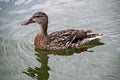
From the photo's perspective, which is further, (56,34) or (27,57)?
(56,34)

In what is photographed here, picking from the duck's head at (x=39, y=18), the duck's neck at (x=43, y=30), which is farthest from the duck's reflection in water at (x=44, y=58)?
the duck's head at (x=39, y=18)

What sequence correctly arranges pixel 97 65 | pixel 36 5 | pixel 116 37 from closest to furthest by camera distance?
pixel 97 65 → pixel 116 37 → pixel 36 5

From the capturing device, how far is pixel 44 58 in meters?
9.91

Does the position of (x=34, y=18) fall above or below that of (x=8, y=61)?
above

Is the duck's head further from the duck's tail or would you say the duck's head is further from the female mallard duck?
the duck's tail

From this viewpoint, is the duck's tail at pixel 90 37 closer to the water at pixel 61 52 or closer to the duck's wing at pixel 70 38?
the duck's wing at pixel 70 38

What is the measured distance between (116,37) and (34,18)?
2329mm

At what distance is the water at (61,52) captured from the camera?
8711mm

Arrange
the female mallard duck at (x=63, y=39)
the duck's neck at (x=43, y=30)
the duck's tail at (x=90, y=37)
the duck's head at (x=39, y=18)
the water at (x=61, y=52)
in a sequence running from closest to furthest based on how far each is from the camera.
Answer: the water at (x=61, y=52) < the duck's tail at (x=90, y=37) < the female mallard duck at (x=63, y=39) < the duck's head at (x=39, y=18) < the duck's neck at (x=43, y=30)

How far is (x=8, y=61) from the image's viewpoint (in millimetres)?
9750

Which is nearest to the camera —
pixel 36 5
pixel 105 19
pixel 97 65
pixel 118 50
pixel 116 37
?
pixel 97 65

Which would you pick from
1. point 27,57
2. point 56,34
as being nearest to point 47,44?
point 56,34

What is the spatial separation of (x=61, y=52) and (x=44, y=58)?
1.96 ft

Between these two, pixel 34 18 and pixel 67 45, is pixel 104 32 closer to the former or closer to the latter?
pixel 67 45
